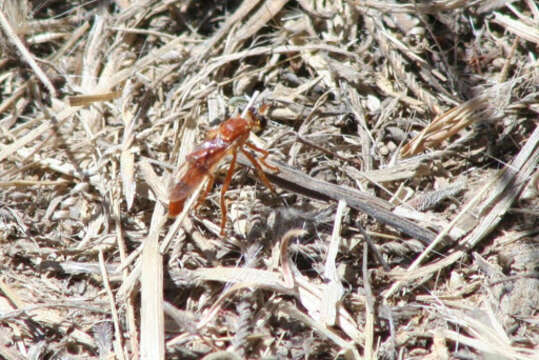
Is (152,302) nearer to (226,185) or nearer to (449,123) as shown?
(226,185)

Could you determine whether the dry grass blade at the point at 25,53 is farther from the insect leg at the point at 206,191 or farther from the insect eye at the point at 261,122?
the insect eye at the point at 261,122

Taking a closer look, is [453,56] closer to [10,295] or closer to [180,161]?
[180,161]

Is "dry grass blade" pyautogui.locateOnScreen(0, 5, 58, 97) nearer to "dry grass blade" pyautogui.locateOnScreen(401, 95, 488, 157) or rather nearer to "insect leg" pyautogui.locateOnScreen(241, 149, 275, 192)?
"insect leg" pyautogui.locateOnScreen(241, 149, 275, 192)

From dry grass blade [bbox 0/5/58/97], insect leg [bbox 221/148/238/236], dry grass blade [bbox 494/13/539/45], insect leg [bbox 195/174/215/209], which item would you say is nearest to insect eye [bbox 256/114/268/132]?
insect leg [bbox 221/148/238/236]

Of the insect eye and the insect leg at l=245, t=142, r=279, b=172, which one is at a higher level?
the insect eye

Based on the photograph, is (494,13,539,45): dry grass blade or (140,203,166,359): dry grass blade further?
(494,13,539,45): dry grass blade

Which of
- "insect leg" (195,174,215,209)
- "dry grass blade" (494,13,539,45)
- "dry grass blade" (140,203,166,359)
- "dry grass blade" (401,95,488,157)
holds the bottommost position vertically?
"dry grass blade" (140,203,166,359)

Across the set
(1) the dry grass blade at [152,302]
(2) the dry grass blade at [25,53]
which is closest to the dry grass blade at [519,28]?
(1) the dry grass blade at [152,302]
